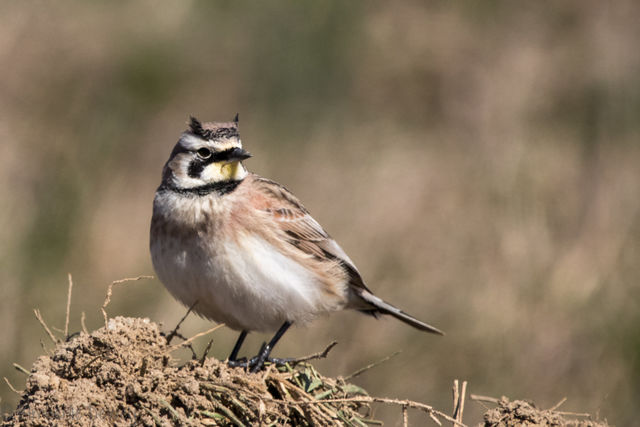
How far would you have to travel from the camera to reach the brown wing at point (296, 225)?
6285 millimetres

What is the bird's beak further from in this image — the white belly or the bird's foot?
the bird's foot

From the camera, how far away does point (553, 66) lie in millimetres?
15039

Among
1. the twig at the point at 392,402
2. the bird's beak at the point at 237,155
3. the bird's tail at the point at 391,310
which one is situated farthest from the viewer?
the bird's tail at the point at 391,310

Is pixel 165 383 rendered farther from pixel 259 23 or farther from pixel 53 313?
pixel 259 23

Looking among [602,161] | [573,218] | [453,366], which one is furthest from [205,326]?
[602,161]

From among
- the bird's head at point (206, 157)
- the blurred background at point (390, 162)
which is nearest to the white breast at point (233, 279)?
the bird's head at point (206, 157)

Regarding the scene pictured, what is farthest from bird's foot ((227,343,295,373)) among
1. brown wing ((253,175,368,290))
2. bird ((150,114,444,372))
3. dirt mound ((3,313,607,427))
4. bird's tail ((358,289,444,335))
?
bird's tail ((358,289,444,335))

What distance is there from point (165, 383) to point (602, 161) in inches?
399

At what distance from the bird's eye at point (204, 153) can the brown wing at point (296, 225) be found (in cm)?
52

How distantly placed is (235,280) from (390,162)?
7.82m

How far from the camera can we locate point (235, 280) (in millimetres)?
5738

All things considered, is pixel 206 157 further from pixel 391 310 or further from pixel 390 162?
pixel 390 162

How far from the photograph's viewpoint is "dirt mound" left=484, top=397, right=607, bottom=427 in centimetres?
428

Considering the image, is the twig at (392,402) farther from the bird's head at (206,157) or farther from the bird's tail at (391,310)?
the bird's tail at (391,310)
